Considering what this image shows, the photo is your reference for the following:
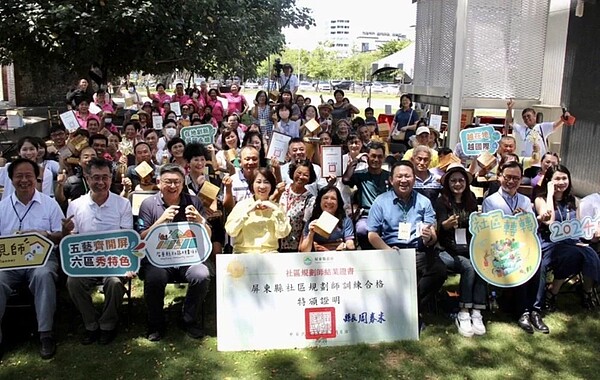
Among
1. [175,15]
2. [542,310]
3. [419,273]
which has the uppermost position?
[175,15]

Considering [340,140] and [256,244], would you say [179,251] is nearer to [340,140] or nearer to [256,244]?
[256,244]

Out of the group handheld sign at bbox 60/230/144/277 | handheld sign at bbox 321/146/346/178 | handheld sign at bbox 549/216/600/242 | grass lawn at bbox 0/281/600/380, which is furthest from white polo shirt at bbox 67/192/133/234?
handheld sign at bbox 549/216/600/242

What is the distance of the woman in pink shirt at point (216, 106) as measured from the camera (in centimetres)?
1123

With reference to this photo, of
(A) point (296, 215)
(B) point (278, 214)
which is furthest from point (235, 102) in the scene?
(B) point (278, 214)

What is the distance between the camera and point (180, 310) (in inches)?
190

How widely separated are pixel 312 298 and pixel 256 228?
2.47 ft

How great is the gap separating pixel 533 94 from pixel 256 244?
6.79 m

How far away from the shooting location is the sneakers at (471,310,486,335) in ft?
14.4

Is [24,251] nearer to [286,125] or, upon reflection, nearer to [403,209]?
[403,209]

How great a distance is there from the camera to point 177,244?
411cm

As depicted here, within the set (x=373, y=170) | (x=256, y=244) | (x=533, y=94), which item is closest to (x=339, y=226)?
(x=256, y=244)

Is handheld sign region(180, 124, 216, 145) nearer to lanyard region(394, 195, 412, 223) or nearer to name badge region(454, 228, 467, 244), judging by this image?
lanyard region(394, 195, 412, 223)

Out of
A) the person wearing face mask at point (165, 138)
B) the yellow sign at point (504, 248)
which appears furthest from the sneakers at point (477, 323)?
the person wearing face mask at point (165, 138)

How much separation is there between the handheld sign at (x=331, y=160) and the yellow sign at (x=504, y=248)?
1564 millimetres
